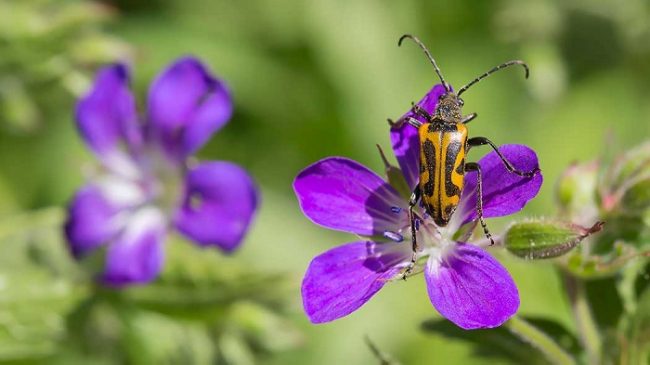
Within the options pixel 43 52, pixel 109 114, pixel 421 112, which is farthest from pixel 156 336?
pixel 421 112

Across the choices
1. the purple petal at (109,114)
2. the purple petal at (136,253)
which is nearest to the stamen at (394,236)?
the purple petal at (136,253)

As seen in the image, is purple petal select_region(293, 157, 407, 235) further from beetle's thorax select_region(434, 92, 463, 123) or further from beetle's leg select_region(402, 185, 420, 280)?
beetle's thorax select_region(434, 92, 463, 123)

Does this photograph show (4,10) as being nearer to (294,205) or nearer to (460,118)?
(294,205)

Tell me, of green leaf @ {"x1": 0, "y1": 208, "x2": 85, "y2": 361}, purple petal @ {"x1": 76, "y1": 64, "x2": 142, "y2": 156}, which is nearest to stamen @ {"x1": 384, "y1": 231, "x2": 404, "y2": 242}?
purple petal @ {"x1": 76, "y1": 64, "x2": 142, "y2": 156}

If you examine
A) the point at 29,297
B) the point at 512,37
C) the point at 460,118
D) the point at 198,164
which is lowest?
the point at 460,118

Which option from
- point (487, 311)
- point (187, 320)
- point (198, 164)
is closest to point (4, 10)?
point (198, 164)

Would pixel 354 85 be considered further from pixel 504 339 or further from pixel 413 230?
pixel 413 230

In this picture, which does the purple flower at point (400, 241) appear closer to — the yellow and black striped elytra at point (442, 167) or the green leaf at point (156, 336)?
the yellow and black striped elytra at point (442, 167)
